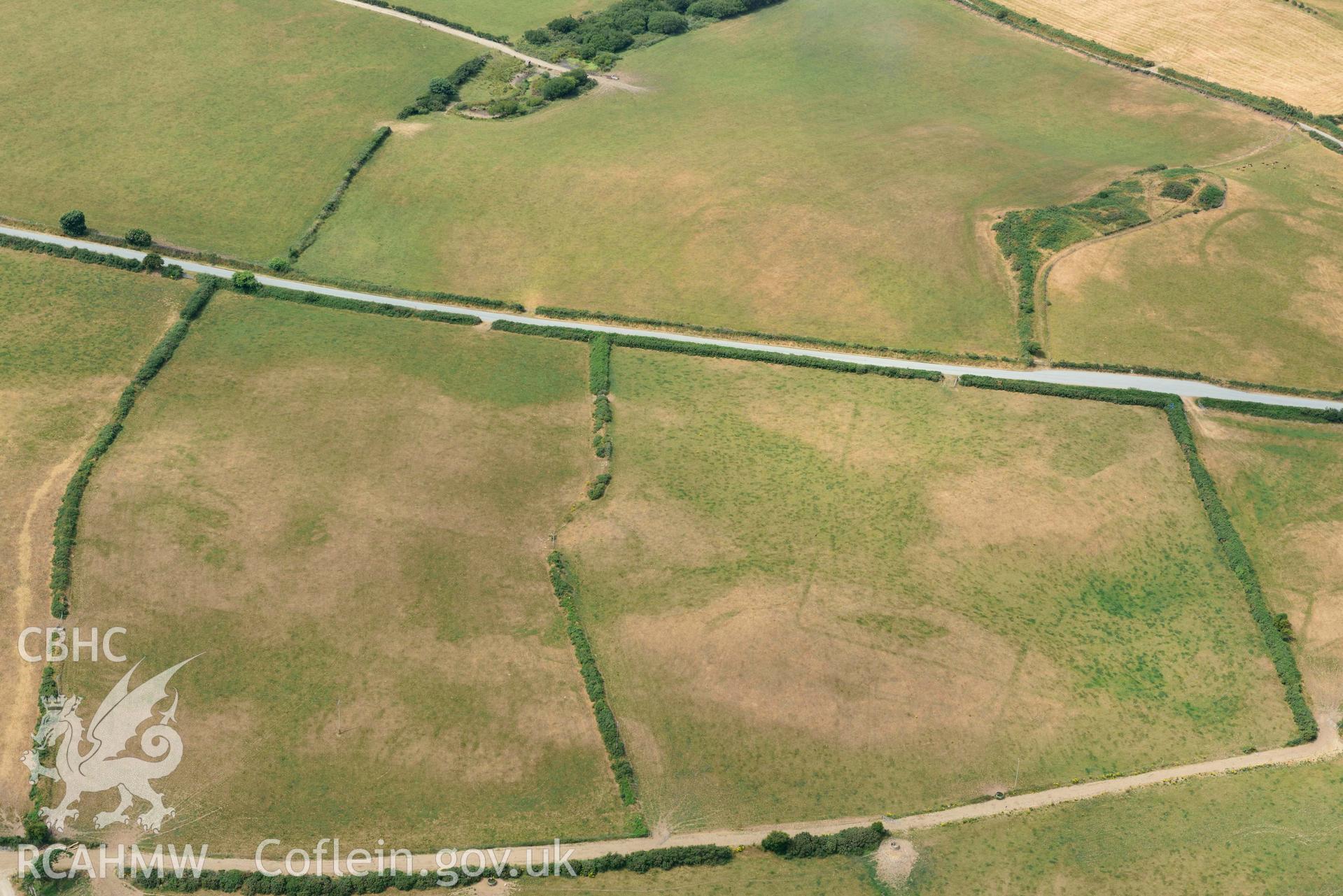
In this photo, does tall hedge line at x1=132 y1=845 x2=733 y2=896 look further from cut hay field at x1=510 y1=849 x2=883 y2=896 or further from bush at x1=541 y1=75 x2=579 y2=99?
bush at x1=541 y1=75 x2=579 y2=99

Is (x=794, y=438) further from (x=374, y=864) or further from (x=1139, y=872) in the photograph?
(x=374, y=864)

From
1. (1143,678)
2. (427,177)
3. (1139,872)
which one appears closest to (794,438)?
(1143,678)

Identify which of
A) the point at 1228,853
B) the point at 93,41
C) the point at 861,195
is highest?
the point at 93,41

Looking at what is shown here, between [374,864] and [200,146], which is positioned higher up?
[200,146]

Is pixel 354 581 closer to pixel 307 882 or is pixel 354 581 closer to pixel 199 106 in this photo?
pixel 307 882

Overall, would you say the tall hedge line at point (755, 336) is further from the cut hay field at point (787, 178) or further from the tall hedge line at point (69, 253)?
the tall hedge line at point (69, 253)

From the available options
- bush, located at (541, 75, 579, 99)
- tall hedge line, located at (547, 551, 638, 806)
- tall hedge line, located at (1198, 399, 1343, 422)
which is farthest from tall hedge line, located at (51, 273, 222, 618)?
tall hedge line, located at (1198, 399, 1343, 422)
